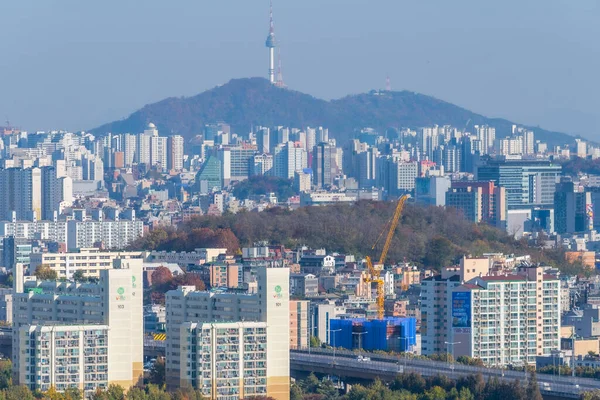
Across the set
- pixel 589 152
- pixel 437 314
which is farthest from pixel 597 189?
pixel 437 314

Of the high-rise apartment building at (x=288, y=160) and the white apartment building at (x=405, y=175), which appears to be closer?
the white apartment building at (x=405, y=175)

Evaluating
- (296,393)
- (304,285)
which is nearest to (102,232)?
(304,285)

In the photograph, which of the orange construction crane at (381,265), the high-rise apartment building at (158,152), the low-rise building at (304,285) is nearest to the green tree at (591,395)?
the orange construction crane at (381,265)

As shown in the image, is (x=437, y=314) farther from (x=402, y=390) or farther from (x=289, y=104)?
(x=289, y=104)

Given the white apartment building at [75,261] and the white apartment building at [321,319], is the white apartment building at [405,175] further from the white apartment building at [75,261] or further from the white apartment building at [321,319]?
the white apartment building at [321,319]

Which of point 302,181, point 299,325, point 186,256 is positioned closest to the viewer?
point 299,325

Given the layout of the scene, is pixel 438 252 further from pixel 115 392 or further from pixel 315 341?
pixel 115 392
